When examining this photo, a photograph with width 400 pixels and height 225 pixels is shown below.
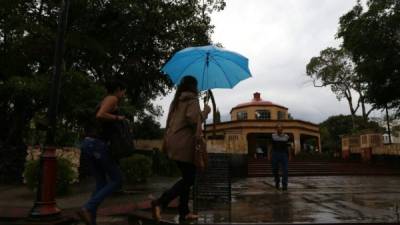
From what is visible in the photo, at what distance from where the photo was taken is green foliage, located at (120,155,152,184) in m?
11.6

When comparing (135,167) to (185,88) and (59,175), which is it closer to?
(59,175)

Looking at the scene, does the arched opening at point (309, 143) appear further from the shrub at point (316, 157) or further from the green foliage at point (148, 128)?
the green foliage at point (148, 128)

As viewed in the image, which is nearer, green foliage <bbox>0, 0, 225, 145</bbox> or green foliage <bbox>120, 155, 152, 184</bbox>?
green foliage <bbox>120, 155, 152, 184</bbox>

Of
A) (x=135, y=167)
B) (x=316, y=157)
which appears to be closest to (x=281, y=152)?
(x=135, y=167)

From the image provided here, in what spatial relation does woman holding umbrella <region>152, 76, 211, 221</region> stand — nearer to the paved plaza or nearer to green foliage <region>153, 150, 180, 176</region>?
the paved plaza

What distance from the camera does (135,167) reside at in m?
11.6

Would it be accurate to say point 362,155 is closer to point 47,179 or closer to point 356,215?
point 356,215

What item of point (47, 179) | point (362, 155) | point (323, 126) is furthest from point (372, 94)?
point (323, 126)

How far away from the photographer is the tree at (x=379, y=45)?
2084 centimetres

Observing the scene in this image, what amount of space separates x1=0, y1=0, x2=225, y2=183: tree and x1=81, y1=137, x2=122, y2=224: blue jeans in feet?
27.6

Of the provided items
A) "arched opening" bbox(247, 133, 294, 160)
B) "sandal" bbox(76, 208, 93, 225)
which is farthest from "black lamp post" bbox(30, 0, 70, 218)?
"arched opening" bbox(247, 133, 294, 160)

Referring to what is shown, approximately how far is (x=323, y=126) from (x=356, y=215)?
6110 cm

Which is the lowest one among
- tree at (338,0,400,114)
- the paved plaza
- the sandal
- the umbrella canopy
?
the paved plaza

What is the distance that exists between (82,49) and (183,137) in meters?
12.5
